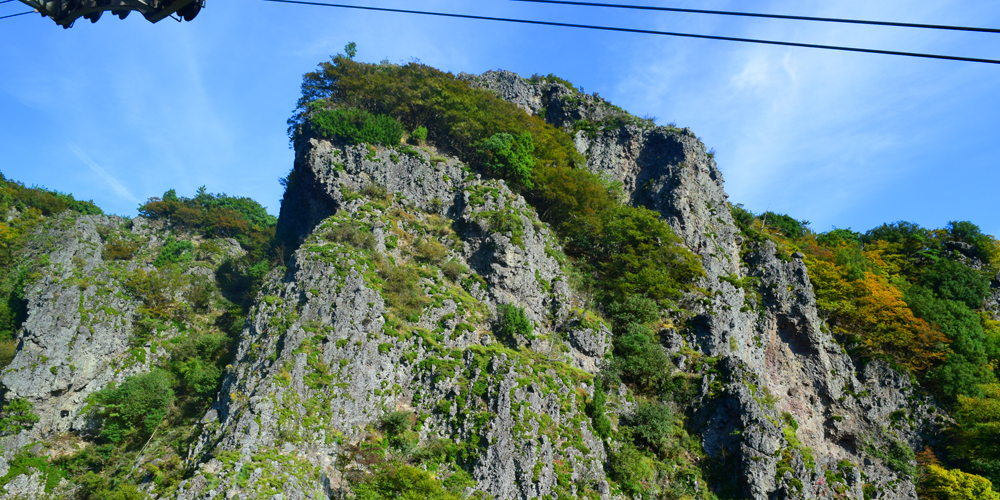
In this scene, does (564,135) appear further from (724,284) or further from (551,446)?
(551,446)

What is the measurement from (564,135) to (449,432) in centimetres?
3196

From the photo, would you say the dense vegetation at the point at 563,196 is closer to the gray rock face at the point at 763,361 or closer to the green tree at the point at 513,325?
the green tree at the point at 513,325

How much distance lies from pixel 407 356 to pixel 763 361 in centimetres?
2510

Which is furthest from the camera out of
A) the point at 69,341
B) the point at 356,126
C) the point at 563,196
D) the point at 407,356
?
the point at 563,196

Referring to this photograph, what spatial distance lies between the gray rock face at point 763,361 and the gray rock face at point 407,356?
739 centimetres

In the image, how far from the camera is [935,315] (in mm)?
37281

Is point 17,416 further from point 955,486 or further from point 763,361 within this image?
point 955,486

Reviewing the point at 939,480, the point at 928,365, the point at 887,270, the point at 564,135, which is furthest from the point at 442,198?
the point at 887,270

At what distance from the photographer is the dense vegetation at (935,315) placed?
29.2 meters

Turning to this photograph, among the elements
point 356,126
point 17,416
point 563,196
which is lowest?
point 17,416

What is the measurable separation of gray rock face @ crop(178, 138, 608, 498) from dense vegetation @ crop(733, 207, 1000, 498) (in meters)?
22.3

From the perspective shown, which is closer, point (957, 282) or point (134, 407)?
point (134, 407)

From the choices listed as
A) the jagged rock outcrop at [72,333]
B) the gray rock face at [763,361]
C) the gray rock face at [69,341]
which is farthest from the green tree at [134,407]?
the gray rock face at [763,361]

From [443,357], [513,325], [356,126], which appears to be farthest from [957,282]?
[356,126]
